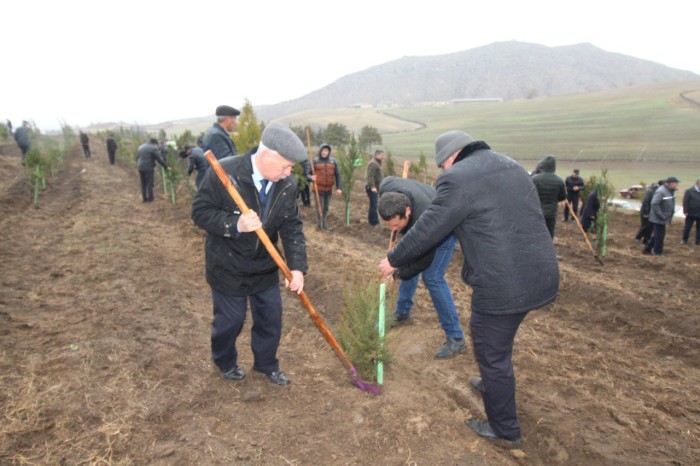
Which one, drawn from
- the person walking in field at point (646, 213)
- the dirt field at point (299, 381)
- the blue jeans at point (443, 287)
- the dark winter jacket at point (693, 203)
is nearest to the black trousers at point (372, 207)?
the dirt field at point (299, 381)

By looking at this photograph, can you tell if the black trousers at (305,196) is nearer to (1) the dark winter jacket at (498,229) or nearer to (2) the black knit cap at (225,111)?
(2) the black knit cap at (225,111)

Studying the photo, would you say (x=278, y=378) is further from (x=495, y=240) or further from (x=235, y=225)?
(x=495, y=240)

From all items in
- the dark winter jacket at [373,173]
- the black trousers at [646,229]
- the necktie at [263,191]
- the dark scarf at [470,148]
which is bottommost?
the black trousers at [646,229]

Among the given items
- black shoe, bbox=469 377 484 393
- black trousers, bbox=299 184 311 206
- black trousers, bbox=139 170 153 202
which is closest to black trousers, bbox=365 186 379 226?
black trousers, bbox=299 184 311 206

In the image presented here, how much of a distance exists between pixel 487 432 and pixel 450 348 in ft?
3.86

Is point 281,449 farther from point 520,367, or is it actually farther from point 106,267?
point 106,267

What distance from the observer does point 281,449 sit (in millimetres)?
2674

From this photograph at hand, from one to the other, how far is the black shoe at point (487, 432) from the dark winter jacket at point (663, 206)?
8401 millimetres

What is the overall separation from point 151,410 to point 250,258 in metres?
1.28

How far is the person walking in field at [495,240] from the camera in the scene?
258cm

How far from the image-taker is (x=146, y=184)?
12.4 metres

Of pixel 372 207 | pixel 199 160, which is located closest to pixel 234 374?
pixel 199 160

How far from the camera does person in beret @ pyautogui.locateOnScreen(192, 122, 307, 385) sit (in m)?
2.78

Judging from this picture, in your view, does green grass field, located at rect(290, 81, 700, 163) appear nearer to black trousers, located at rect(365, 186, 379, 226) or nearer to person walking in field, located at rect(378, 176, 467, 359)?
black trousers, located at rect(365, 186, 379, 226)
